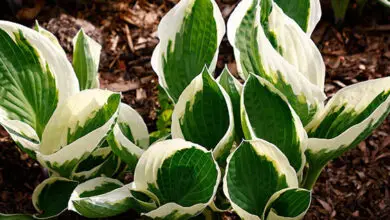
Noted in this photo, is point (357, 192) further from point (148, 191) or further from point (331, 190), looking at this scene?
point (148, 191)

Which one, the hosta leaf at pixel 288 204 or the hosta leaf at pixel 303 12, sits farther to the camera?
the hosta leaf at pixel 303 12

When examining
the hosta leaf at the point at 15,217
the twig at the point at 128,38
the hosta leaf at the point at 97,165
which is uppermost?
the twig at the point at 128,38

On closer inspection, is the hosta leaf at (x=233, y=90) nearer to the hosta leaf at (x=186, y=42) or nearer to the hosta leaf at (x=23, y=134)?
the hosta leaf at (x=186, y=42)

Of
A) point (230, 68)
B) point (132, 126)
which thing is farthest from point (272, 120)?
point (230, 68)

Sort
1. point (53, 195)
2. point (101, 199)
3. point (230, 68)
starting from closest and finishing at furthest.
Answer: point (101, 199), point (53, 195), point (230, 68)

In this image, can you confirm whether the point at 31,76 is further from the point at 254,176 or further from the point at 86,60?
the point at 254,176

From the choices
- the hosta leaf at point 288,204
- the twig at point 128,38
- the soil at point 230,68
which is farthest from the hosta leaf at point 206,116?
the twig at point 128,38
